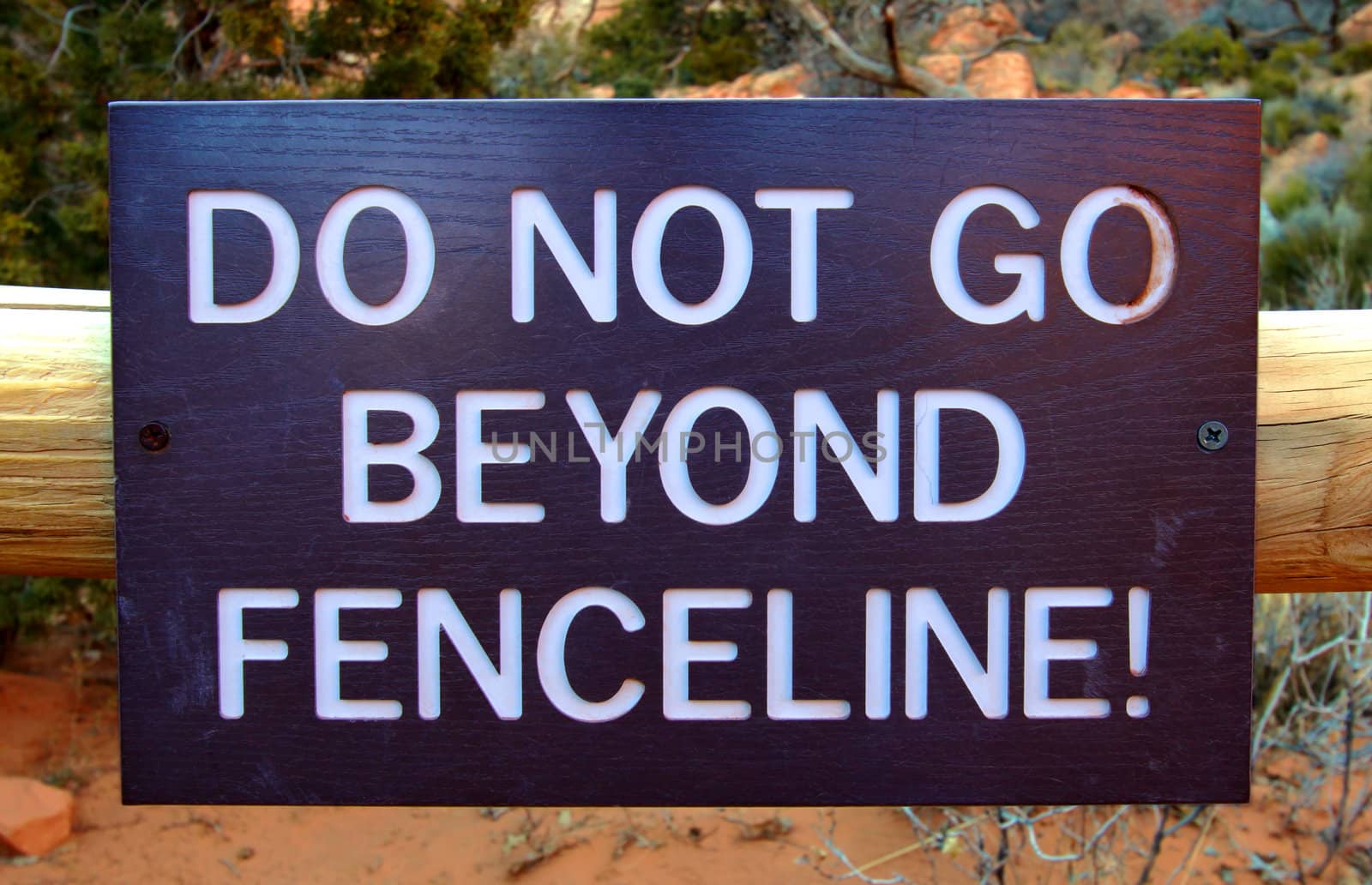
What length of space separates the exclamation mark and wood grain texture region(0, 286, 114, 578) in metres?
1.01

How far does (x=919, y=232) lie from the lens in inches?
38.9

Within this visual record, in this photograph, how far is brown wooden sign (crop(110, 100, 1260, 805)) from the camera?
99 centimetres

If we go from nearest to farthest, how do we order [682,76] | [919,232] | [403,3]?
[919,232] < [403,3] < [682,76]

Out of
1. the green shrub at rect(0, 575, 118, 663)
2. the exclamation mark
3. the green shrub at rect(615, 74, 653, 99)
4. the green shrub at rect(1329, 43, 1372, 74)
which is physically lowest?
the green shrub at rect(0, 575, 118, 663)

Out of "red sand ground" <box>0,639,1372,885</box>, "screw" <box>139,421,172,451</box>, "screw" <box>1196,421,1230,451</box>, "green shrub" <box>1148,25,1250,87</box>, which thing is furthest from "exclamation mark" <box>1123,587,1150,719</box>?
"green shrub" <box>1148,25,1250,87</box>

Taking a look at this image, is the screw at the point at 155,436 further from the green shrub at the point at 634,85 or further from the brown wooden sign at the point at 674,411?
the green shrub at the point at 634,85

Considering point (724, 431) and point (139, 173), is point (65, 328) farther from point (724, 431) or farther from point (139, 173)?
point (724, 431)

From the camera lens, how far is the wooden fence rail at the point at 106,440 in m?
1.03

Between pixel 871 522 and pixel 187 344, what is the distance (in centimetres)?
67

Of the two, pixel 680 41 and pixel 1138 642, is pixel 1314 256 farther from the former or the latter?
pixel 680 41

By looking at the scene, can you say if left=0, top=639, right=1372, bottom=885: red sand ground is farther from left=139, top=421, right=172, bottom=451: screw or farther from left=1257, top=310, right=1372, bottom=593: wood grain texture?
left=139, top=421, right=172, bottom=451: screw

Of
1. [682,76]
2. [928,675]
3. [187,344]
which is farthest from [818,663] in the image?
[682,76]

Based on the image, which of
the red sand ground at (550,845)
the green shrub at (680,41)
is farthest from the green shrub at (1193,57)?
the red sand ground at (550,845)

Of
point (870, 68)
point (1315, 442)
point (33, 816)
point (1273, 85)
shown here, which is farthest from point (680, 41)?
point (1315, 442)
